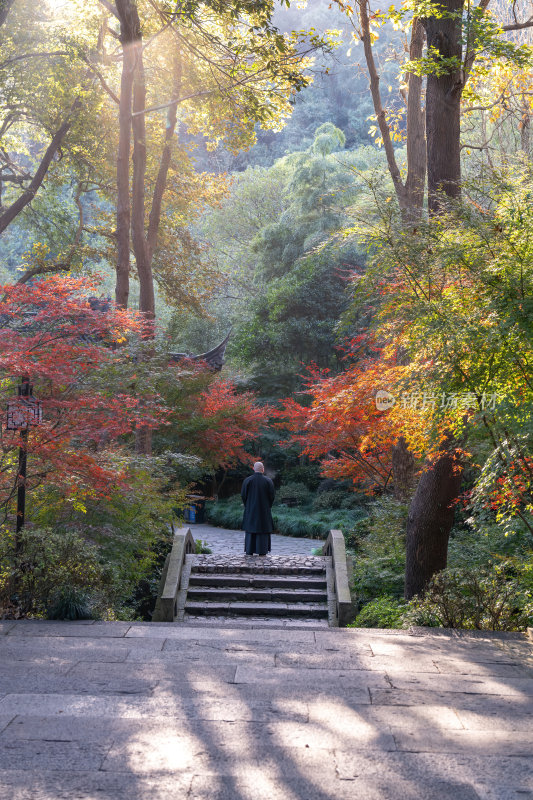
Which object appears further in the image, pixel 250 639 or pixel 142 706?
pixel 250 639

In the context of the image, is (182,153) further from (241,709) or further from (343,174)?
(241,709)

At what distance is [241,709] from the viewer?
12.7ft

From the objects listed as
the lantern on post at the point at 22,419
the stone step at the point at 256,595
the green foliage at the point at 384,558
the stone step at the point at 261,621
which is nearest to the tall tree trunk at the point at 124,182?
the stone step at the point at 256,595

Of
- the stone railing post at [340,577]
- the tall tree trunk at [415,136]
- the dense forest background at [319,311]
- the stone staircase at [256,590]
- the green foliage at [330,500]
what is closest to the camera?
the dense forest background at [319,311]

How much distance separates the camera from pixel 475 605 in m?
6.19

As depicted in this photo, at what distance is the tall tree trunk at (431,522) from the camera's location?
316 inches

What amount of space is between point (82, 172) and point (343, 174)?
11.4 meters

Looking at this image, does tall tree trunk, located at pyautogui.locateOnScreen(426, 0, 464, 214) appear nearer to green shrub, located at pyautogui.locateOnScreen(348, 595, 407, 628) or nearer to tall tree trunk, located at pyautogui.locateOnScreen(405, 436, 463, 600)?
tall tree trunk, located at pyautogui.locateOnScreen(405, 436, 463, 600)

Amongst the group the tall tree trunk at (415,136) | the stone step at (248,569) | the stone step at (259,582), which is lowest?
the stone step at (259,582)

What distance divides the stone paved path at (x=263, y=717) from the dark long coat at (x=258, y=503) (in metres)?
5.28

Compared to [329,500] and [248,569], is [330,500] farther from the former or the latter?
[248,569]

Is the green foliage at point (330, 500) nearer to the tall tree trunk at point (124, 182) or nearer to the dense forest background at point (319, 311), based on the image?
the dense forest background at point (319, 311)

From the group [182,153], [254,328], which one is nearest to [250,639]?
[182,153]

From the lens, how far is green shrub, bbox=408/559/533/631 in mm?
6031
